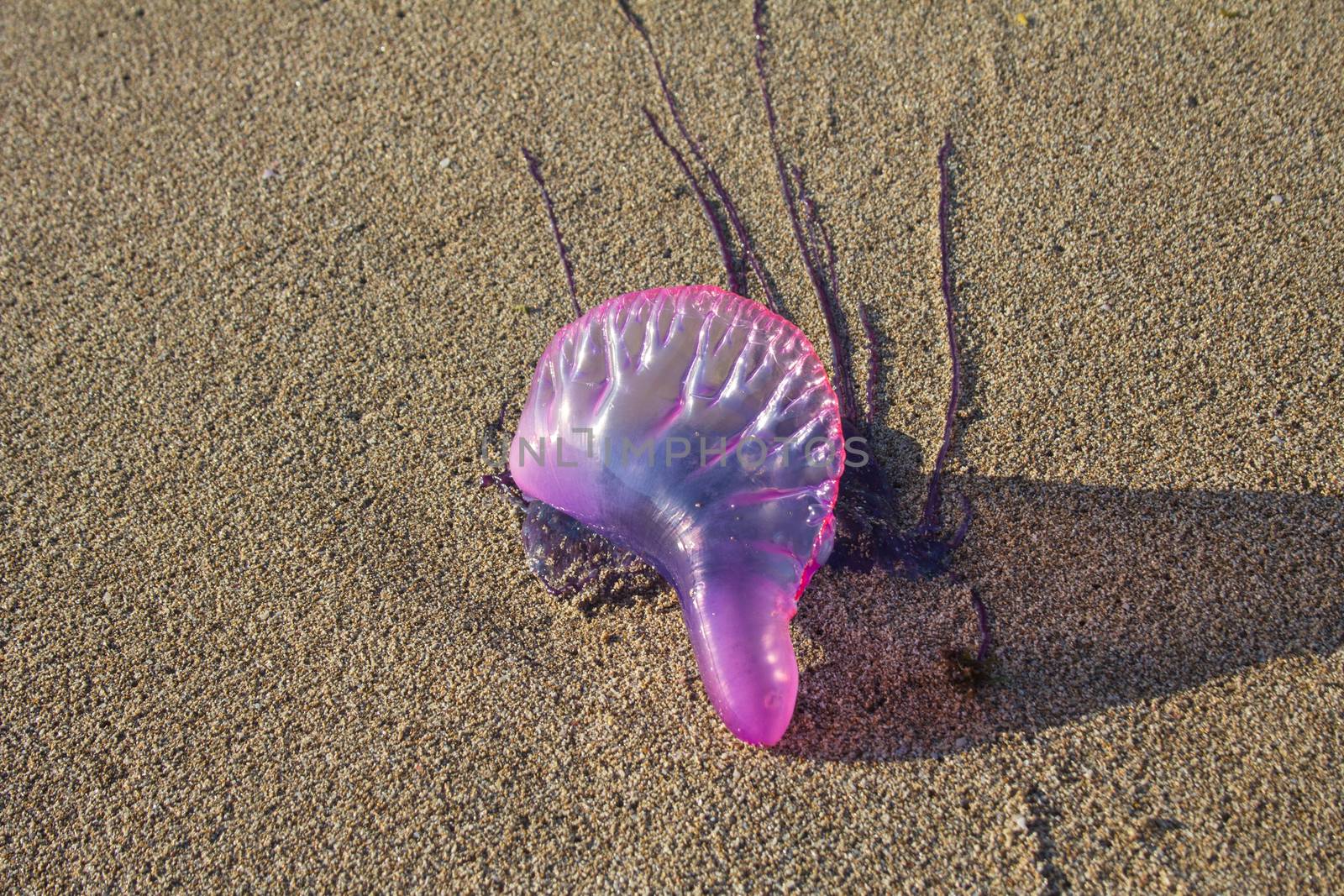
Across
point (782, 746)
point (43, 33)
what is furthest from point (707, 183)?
point (43, 33)

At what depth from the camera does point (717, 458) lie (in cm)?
150

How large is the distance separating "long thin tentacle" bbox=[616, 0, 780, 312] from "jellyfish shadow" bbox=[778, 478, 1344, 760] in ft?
1.97

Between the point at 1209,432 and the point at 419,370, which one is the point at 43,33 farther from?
the point at 1209,432

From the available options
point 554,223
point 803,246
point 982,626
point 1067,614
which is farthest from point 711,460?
point 554,223

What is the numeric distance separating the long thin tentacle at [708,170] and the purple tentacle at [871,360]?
16 centimetres

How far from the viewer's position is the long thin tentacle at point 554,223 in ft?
6.85

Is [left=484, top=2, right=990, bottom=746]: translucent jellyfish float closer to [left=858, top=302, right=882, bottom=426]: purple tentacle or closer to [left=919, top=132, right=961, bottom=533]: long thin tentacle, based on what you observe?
[left=919, top=132, right=961, bottom=533]: long thin tentacle

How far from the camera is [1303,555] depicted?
1.67m

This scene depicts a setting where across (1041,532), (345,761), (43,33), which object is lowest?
(1041,532)

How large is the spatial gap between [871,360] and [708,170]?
0.58 meters

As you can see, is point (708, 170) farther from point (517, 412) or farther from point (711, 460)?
point (711, 460)

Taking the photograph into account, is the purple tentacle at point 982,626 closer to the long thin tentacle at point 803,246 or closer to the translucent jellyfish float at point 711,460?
the translucent jellyfish float at point 711,460

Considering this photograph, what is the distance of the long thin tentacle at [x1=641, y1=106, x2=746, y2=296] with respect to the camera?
210 cm

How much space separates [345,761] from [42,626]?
1.92 ft
